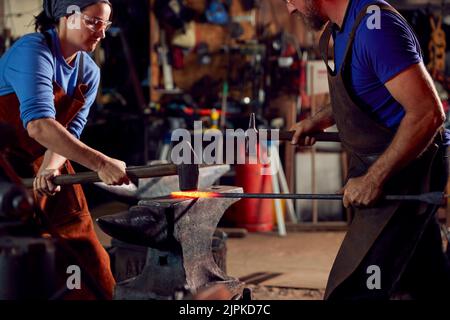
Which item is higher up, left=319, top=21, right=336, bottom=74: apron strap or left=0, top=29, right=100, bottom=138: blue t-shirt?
left=319, top=21, right=336, bottom=74: apron strap

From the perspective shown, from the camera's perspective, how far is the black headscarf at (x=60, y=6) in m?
3.24

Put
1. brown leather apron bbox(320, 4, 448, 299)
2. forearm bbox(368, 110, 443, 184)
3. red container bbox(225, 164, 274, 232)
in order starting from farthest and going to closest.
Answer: red container bbox(225, 164, 274, 232) < brown leather apron bbox(320, 4, 448, 299) < forearm bbox(368, 110, 443, 184)

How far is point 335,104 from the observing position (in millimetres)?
2670

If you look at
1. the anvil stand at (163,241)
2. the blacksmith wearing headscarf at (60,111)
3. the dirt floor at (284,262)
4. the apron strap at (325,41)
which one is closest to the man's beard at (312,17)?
the apron strap at (325,41)

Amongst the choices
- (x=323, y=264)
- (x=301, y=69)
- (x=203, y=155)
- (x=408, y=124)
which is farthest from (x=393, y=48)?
(x=301, y=69)

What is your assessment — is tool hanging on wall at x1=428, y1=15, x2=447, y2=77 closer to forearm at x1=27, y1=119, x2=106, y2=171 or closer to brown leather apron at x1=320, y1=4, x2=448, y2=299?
brown leather apron at x1=320, y1=4, x2=448, y2=299

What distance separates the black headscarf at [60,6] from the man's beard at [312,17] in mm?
1037

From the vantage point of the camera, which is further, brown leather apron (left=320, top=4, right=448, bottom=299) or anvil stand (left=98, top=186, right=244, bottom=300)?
anvil stand (left=98, top=186, right=244, bottom=300)

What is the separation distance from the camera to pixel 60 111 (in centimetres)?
348

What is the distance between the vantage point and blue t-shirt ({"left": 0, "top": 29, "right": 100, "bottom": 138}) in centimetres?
304

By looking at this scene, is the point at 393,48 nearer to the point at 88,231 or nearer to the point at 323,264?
the point at 88,231

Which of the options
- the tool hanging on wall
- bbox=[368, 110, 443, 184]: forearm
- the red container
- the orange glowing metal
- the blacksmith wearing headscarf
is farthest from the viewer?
the tool hanging on wall

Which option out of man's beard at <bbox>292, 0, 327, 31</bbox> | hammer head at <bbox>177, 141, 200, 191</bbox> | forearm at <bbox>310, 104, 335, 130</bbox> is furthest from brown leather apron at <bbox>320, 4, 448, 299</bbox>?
hammer head at <bbox>177, 141, 200, 191</bbox>
